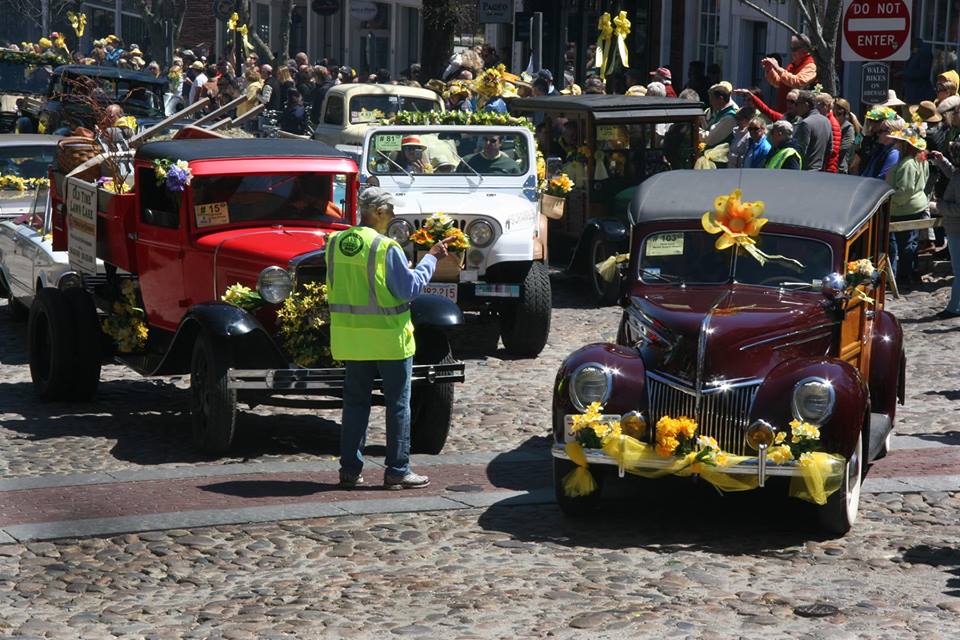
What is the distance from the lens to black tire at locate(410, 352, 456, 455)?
9367 millimetres

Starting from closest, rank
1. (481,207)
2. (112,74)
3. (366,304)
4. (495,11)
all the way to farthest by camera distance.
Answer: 1. (366,304)
2. (481,207)
3. (495,11)
4. (112,74)

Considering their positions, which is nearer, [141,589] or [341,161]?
[141,589]

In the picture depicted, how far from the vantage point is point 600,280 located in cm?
1563

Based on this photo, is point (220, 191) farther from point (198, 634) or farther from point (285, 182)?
point (198, 634)

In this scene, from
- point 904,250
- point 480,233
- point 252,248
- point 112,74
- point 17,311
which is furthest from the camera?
point 112,74

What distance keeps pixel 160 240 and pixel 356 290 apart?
8.77 ft

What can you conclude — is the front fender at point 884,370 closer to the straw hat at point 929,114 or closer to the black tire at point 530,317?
the black tire at point 530,317

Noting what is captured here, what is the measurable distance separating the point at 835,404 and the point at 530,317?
546 centimetres

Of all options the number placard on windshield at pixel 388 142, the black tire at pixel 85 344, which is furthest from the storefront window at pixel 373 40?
the black tire at pixel 85 344

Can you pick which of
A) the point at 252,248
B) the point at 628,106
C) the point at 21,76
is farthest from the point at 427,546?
the point at 21,76

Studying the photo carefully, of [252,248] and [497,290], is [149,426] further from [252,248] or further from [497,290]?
[497,290]

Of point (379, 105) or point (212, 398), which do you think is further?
point (379, 105)

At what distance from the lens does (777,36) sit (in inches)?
972

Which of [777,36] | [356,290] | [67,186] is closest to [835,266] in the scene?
[356,290]
